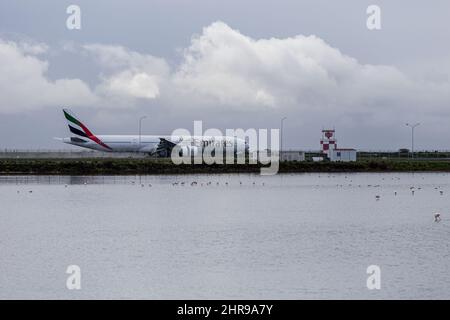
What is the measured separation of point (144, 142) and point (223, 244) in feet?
323

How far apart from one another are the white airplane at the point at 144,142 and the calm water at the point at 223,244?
185 feet

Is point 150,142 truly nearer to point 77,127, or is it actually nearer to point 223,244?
point 77,127

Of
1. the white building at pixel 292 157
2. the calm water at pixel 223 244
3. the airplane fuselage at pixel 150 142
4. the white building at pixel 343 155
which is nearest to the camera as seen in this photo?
the calm water at pixel 223 244

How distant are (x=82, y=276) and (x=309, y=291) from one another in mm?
9052

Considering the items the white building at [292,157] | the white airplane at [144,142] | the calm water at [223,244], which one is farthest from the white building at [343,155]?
the calm water at [223,244]

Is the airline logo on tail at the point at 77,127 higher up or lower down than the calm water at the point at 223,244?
higher up

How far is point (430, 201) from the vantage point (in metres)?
66.7

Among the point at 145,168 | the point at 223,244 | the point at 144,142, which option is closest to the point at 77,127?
the point at 144,142

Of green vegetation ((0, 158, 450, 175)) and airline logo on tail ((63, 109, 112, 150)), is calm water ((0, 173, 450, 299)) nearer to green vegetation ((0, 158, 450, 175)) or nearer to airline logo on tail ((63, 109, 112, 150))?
green vegetation ((0, 158, 450, 175))

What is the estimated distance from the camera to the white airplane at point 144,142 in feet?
435

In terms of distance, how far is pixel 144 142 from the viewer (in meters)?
137

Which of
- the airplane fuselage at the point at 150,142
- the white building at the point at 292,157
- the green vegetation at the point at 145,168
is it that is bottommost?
the green vegetation at the point at 145,168

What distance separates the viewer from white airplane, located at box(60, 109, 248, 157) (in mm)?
132500

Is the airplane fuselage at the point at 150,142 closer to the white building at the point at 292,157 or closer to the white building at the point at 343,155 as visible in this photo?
the white building at the point at 292,157
